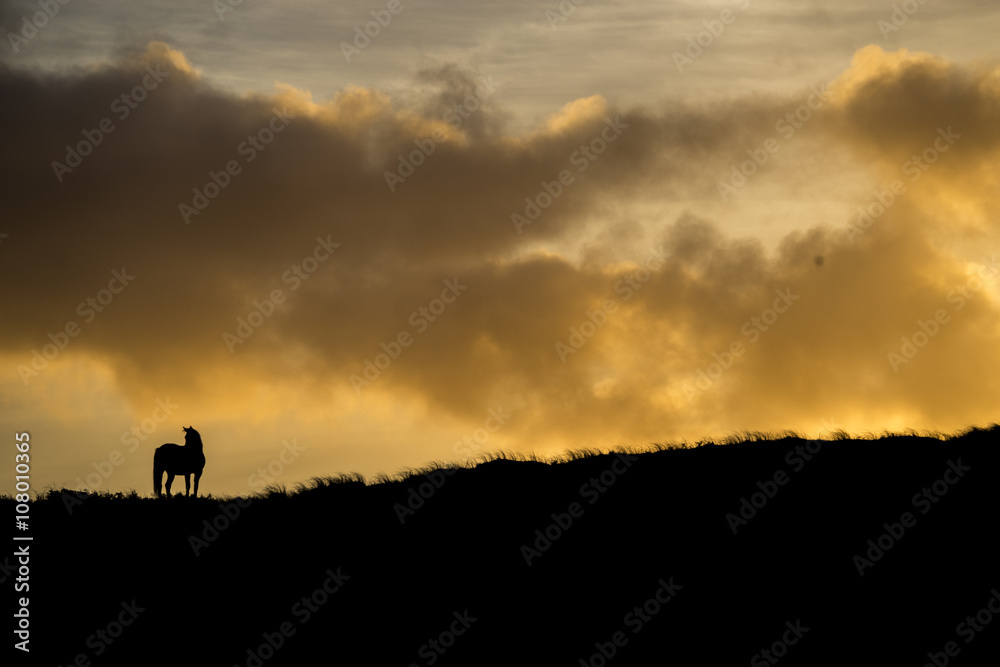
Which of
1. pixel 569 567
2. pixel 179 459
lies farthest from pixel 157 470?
pixel 569 567

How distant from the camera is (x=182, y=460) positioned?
30.9 metres

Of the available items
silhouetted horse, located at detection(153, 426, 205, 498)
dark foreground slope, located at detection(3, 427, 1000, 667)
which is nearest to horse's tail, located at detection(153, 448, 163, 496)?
silhouetted horse, located at detection(153, 426, 205, 498)

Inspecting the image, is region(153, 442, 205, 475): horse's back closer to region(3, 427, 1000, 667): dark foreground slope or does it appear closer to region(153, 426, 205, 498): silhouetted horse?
region(153, 426, 205, 498): silhouetted horse

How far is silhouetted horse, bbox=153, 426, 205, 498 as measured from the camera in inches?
1216

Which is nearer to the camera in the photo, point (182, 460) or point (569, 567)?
point (569, 567)

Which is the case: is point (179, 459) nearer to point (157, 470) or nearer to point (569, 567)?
point (157, 470)

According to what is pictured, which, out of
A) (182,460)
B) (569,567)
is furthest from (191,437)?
(569,567)

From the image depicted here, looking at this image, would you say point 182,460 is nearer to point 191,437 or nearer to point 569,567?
point 191,437

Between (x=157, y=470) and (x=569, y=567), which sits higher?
(x=157, y=470)

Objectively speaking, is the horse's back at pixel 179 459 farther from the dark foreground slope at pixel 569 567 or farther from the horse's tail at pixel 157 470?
the dark foreground slope at pixel 569 567

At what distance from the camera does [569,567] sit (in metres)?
21.8

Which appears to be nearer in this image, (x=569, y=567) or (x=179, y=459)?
(x=569, y=567)

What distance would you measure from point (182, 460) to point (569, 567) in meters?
16.1

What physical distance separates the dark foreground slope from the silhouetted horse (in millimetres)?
4694
